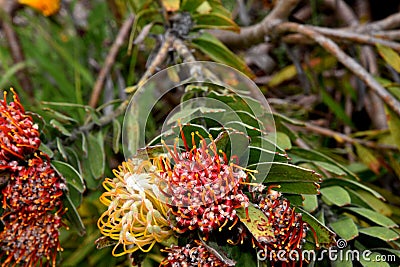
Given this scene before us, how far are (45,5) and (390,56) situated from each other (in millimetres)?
867

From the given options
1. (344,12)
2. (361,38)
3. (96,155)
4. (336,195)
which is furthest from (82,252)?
(344,12)

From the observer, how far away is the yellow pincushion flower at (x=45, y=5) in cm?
114

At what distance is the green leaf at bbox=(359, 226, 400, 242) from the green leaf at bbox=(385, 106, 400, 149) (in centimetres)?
20

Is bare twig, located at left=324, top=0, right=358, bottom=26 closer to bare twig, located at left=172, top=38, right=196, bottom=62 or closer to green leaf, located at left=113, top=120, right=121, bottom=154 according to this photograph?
bare twig, located at left=172, top=38, right=196, bottom=62

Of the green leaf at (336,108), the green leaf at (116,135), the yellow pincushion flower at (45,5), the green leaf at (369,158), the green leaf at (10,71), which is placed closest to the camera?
the green leaf at (116,135)

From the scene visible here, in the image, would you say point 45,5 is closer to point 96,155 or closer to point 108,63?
point 108,63

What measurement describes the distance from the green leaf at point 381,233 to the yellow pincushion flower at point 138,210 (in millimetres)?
230

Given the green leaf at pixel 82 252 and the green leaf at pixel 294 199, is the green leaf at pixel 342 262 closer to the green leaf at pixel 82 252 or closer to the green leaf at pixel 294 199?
the green leaf at pixel 294 199

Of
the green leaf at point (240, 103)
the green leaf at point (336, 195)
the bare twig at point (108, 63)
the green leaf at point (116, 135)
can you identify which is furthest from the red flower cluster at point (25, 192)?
the bare twig at point (108, 63)

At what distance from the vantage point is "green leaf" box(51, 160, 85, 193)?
563mm

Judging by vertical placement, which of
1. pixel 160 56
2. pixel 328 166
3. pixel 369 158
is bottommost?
pixel 369 158

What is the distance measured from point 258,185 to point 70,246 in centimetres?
54

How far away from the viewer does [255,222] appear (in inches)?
16.5

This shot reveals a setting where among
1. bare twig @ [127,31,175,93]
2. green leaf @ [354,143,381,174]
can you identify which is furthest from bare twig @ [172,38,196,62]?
green leaf @ [354,143,381,174]
